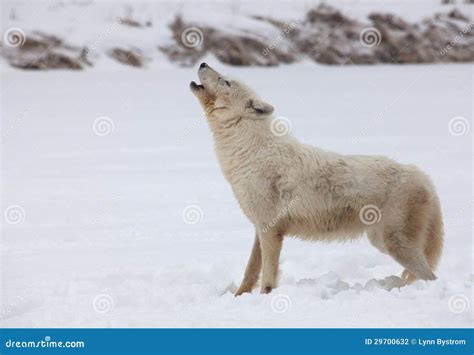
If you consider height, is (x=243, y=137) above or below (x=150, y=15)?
below

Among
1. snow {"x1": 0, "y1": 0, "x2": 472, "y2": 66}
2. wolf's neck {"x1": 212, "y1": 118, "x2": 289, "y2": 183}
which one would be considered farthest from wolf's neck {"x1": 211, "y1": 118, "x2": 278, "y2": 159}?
snow {"x1": 0, "y1": 0, "x2": 472, "y2": 66}

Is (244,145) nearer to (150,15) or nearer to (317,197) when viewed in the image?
(317,197)

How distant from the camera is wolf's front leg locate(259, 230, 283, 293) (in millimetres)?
6059

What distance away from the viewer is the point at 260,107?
6328 mm

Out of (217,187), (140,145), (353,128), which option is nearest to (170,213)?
(217,187)

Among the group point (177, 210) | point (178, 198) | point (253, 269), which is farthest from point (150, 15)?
point (253, 269)

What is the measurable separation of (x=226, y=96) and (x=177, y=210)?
3.09 meters

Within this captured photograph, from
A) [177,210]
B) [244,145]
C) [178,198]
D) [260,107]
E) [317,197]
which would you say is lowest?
[317,197]

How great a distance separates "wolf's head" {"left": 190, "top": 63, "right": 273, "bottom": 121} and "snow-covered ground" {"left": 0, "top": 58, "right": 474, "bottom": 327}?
53.2 inches

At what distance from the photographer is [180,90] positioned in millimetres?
18859

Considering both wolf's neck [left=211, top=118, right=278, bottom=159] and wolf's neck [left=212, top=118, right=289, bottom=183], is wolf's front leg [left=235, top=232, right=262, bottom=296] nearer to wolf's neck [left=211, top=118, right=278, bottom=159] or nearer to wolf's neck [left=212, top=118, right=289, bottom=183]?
wolf's neck [left=212, top=118, right=289, bottom=183]

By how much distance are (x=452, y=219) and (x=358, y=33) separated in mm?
17111

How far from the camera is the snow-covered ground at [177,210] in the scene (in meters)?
5.51

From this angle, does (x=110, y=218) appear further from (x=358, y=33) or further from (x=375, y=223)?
(x=358, y=33)
